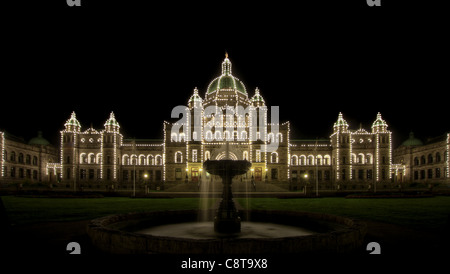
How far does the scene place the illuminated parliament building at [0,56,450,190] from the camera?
68.9m

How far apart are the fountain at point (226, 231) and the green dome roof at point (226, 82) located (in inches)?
2438

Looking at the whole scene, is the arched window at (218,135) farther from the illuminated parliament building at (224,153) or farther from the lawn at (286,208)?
the lawn at (286,208)

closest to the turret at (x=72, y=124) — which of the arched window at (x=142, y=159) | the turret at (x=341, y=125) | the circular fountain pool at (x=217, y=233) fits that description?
the arched window at (x=142, y=159)

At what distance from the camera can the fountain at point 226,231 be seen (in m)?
7.11

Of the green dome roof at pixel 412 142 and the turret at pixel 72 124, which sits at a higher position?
the turret at pixel 72 124

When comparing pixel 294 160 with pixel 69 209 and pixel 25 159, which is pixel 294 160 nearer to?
pixel 25 159

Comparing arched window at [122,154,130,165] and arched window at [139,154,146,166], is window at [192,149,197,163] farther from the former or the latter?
Answer: arched window at [122,154,130,165]

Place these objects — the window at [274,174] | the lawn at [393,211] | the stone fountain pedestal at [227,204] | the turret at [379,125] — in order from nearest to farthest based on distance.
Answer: the stone fountain pedestal at [227,204] → the lawn at [393,211] → the window at [274,174] → the turret at [379,125]

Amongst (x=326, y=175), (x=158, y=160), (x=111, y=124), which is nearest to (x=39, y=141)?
(x=111, y=124)

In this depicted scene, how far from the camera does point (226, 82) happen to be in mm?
76625

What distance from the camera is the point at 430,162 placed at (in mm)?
72562
